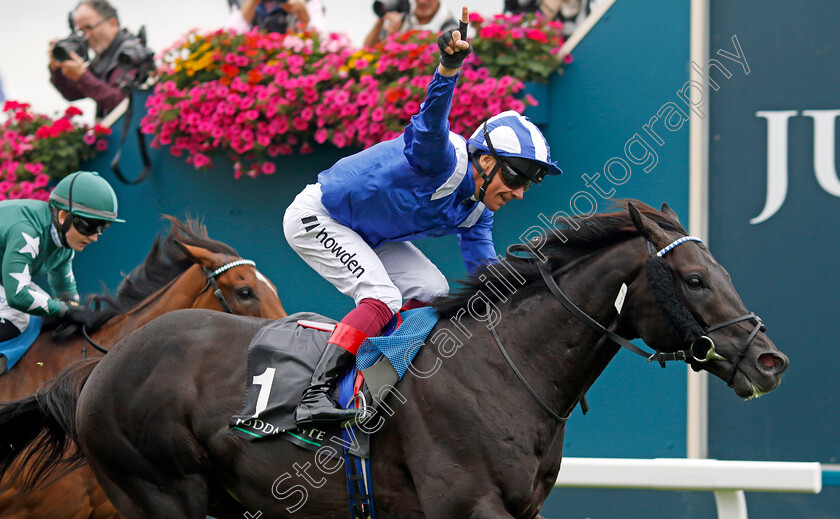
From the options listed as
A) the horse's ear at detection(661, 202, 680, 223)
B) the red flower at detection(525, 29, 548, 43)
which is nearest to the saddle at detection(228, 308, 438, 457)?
the horse's ear at detection(661, 202, 680, 223)

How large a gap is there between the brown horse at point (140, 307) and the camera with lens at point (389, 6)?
202cm

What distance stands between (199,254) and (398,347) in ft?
6.23

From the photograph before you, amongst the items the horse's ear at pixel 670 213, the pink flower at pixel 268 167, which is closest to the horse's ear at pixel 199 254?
the pink flower at pixel 268 167

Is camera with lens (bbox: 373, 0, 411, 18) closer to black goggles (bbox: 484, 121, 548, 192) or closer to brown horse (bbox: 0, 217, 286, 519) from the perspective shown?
brown horse (bbox: 0, 217, 286, 519)

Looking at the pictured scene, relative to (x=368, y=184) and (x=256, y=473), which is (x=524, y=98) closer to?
(x=368, y=184)

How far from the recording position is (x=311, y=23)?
6.21 metres

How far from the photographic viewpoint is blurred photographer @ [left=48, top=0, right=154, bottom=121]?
6.36 m

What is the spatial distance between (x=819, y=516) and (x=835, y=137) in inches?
78.5

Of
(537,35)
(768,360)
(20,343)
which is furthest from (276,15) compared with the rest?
(768,360)

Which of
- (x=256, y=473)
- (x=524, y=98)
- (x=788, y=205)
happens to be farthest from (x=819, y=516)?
(x=256, y=473)

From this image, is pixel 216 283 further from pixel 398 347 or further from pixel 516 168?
pixel 516 168

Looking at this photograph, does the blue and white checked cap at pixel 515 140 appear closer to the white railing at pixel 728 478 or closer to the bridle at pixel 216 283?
the white railing at pixel 728 478

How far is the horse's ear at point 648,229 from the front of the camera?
2832 millimetres

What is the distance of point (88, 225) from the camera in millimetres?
4465
